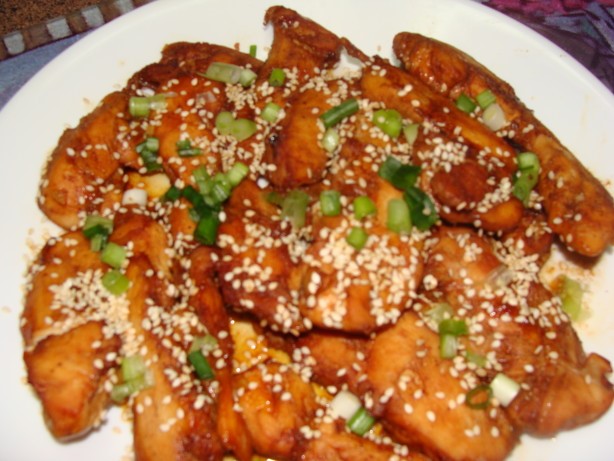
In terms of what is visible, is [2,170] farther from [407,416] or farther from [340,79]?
[407,416]

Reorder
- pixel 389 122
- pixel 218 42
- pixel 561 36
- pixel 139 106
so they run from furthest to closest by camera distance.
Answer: pixel 561 36 < pixel 218 42 < pixel 139 106 < pixel 389 122

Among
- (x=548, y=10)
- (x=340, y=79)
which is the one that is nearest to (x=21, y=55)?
(x=340, y=79)

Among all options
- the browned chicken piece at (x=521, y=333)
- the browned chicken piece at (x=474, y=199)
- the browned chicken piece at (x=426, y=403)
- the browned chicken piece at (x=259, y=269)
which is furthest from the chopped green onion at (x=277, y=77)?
the browned chicken piece at (x=426, y=403)

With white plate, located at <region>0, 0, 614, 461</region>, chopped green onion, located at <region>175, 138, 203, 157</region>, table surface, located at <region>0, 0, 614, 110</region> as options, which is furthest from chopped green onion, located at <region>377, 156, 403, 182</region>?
table surface, located at <region>0, 0, 614, 110</region>

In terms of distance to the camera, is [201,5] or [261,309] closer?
[261,309]

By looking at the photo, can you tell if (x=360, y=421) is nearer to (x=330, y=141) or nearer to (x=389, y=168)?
(x=389, y=168)

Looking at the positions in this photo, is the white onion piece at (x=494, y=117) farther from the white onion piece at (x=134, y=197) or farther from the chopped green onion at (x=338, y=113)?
the white onion piece at (x=134, y=197)

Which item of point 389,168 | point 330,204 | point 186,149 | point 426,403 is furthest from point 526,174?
point 186,149

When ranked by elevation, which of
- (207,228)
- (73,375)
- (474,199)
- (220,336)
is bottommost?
(220,336)
